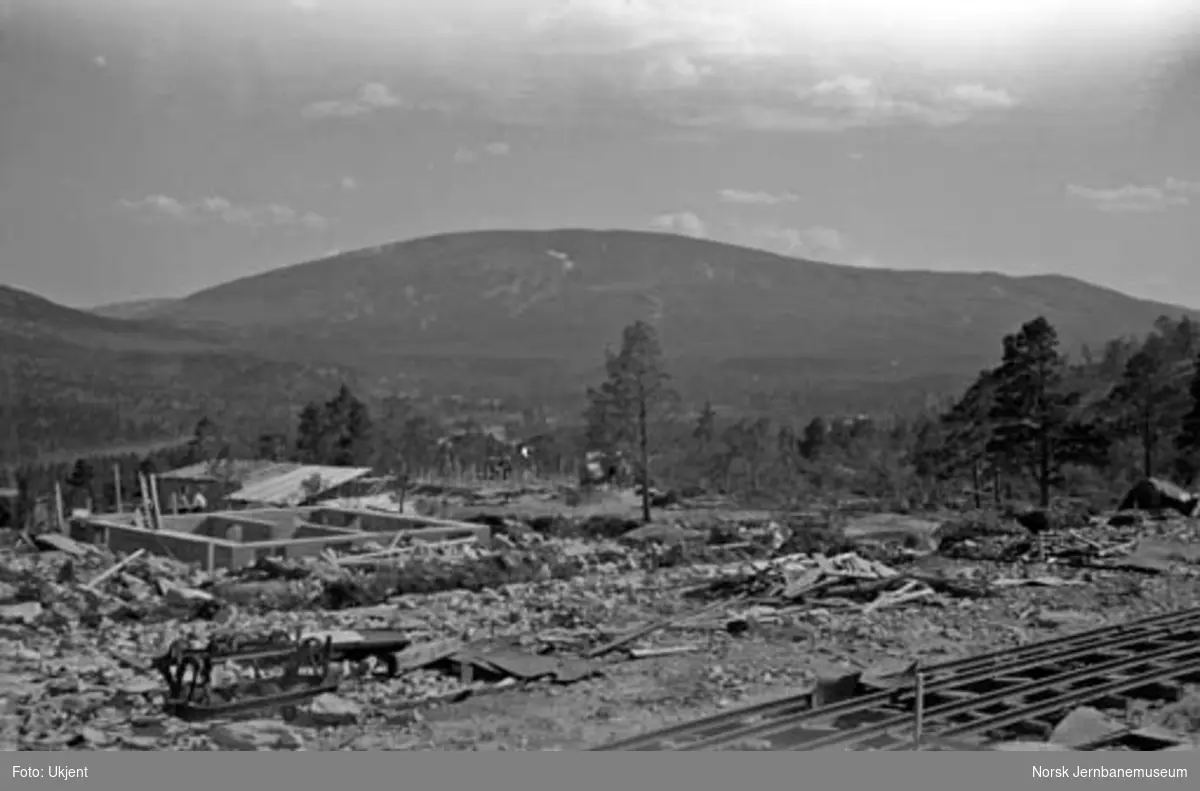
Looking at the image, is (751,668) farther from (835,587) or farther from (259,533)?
(259,533)

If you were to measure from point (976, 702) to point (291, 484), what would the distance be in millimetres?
16918

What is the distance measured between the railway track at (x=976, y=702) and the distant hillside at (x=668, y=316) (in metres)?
41.5

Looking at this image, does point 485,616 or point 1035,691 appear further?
point 485,616

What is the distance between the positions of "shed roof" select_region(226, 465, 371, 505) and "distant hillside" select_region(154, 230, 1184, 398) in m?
26.0

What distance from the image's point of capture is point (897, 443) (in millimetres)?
34031

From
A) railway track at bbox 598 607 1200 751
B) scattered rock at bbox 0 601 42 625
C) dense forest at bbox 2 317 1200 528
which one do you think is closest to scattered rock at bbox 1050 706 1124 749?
railway track at bbox 598 607 1200 751

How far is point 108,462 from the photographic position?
31.2 meters

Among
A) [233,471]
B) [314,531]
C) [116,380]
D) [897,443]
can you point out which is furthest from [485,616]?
[897,443]

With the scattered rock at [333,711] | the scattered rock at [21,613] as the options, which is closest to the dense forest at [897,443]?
the scattered rock at [21,613]

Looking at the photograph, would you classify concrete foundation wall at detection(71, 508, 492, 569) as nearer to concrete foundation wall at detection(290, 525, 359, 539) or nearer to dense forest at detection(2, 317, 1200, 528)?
concrete foundation wall at detection(290, 525, 359, 539)

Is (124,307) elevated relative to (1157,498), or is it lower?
elevated

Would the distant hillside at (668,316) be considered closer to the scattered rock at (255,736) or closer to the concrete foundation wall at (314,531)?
the concrete foundation wall at (314,531)

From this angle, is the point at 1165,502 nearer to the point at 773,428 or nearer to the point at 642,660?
the point at 642,660

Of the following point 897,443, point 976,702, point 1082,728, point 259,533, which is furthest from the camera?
point 897,443
